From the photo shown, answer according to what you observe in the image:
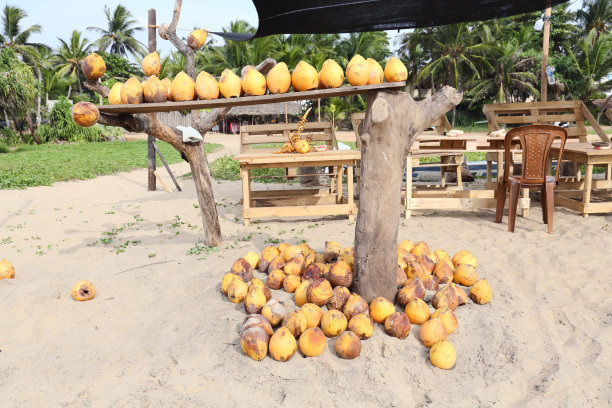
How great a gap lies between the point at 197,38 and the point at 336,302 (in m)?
3.35

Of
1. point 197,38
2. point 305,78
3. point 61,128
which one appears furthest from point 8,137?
point 305,78

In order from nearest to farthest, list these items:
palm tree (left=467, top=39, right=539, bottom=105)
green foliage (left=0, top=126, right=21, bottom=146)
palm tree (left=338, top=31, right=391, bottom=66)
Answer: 1. green foliage (left=0, top=126, right=21, bottom=146)
2. palm tree (left=467, top=39, right=539, bottom=105)
3. palm tree (left=338, top=31, right=391, bottom=66)

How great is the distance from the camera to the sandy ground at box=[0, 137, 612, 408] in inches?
88.0

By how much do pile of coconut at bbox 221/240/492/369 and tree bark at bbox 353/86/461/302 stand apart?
15 centimetres

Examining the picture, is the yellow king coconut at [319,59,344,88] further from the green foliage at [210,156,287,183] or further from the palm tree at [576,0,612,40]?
the palm tree at [576,0,612,40]

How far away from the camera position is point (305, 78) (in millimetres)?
2707

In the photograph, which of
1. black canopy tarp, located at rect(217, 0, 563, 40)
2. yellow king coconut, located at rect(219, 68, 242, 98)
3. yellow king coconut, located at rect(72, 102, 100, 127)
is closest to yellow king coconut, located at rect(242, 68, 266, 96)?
yellow king coconut, located at rect(219, 68, 242, 98)

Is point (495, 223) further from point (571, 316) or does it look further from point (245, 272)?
point (245, 272)

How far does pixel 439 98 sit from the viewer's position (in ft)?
9.36

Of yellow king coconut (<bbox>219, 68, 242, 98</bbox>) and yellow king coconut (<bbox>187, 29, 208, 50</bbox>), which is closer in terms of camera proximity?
yellow king coconut (<bbox>219, 68, 242, 98</bbox>)

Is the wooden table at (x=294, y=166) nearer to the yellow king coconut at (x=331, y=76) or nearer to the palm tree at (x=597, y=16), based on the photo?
the yellow king coconut at (x=331, y=76)

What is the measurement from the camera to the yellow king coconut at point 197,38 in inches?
187

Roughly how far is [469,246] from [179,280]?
9.29ft

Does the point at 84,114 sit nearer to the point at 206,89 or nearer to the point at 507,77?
the point at 206,89
